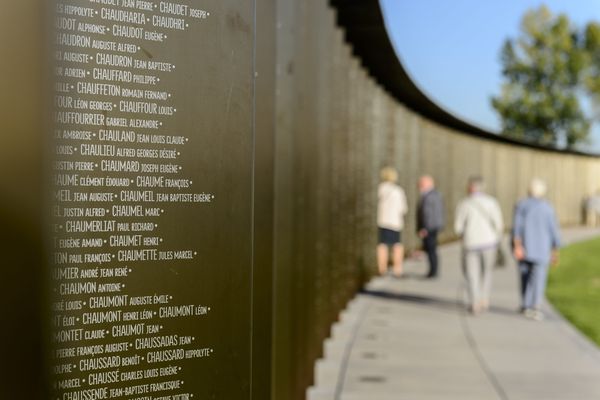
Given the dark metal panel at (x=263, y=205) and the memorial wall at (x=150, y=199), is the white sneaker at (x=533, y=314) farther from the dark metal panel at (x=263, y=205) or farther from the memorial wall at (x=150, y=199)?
the memorial wall at (x=150, y=199)

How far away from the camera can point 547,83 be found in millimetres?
63906

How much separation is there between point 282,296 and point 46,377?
9.56ft

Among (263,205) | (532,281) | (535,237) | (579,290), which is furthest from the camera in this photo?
(579,290)

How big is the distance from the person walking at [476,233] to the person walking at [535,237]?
1.35 ft

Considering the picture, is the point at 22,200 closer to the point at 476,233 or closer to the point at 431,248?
the point at 476,233

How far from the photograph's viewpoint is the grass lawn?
12224mm

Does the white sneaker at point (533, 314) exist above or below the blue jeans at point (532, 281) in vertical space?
below

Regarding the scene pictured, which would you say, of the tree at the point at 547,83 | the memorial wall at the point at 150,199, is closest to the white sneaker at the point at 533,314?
the memorial wall at the point at 150,199

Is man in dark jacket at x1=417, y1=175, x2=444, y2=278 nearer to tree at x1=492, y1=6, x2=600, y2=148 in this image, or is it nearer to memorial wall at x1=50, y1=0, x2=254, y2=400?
memorial wall at x1=50, y1=0, x2=254, y2=400

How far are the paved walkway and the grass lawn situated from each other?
0.31 metres

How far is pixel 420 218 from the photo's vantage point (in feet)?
57.9

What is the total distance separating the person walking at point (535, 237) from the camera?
11.8 metres

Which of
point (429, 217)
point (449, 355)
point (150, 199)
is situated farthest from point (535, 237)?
point (150, 199)

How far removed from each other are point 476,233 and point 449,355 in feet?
11.2
